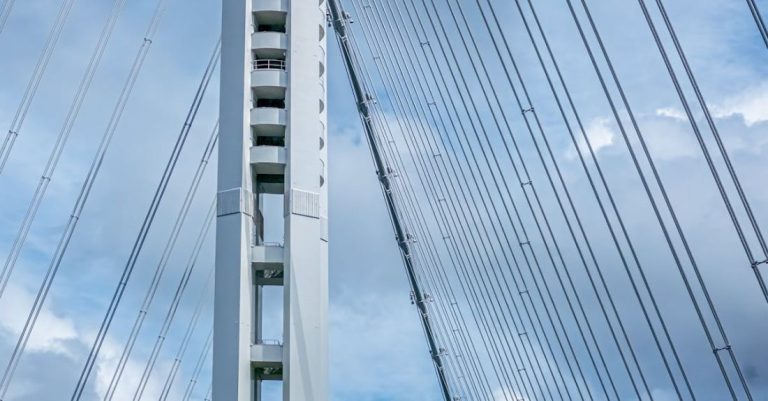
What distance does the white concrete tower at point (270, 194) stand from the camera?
80.1ft

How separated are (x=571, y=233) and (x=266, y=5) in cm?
949

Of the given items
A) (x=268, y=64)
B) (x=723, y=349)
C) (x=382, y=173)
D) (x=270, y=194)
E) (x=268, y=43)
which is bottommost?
(x=723, y=349)

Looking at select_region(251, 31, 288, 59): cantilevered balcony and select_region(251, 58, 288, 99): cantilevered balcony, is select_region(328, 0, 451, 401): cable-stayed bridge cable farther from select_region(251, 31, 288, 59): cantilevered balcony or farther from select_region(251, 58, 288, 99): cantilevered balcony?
select_region(251, 58, 288, 99): cantilevered balcony

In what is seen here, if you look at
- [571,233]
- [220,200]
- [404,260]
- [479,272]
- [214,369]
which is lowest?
[214,369]

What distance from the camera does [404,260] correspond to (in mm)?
51562

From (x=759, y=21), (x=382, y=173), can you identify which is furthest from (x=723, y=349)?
(x=382, y=173)

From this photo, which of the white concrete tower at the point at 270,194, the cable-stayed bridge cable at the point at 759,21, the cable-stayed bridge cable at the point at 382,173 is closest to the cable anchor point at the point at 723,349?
the cable-stayed bridge cable at the point at 759,21

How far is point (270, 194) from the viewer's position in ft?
88.2

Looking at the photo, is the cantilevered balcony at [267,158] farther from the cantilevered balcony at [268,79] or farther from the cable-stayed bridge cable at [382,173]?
the cable-stayed bridge cable at [382,173]

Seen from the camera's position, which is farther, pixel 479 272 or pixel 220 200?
pixel 479 272

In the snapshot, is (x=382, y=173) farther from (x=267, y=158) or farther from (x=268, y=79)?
(x=267, y=158)

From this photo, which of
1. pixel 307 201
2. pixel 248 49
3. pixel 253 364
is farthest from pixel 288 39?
pixel 253 364

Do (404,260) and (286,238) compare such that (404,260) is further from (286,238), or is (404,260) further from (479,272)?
(286,238)

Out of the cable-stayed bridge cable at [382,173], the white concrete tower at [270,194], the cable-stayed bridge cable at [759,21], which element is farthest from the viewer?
the cable-stayed bridge cable at [382,173]
